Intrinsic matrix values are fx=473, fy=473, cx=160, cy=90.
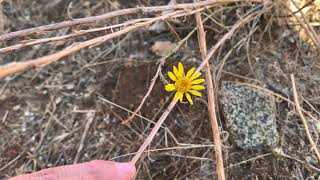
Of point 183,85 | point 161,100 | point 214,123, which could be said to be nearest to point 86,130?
point 161,100

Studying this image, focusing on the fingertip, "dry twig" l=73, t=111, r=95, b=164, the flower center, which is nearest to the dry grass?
"dry twig" l=73, t=111, r=95, b=164

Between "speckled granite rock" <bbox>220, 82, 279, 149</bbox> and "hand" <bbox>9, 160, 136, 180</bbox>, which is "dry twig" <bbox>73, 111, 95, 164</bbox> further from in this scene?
"hand" <bbox>9, 160, 136, 180</bbox>

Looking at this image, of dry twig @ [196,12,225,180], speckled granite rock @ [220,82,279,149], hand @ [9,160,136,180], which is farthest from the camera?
speckled granite rock @ [220,82,279,149]

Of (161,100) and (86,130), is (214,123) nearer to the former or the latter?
(161,100)

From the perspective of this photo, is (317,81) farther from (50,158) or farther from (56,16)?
(56,16)

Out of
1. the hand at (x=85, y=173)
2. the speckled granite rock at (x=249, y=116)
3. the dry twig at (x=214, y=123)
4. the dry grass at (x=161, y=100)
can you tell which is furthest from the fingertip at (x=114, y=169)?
the speckled granite rock at (x=249, y=116)

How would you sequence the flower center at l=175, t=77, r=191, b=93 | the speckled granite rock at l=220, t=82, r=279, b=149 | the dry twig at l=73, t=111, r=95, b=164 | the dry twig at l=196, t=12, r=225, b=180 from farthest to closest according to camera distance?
the dry twig at l=73, t=111, r=95, b=164 → the speckled granite rock at l=220, t=82, r=279, b=149 → the flower center at l=175, t=77, r=191, b=93 → the dry twig at l=196, t=12, r=225, b=180

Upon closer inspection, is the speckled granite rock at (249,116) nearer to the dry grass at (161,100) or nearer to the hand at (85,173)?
the dry grass at (161,100)
